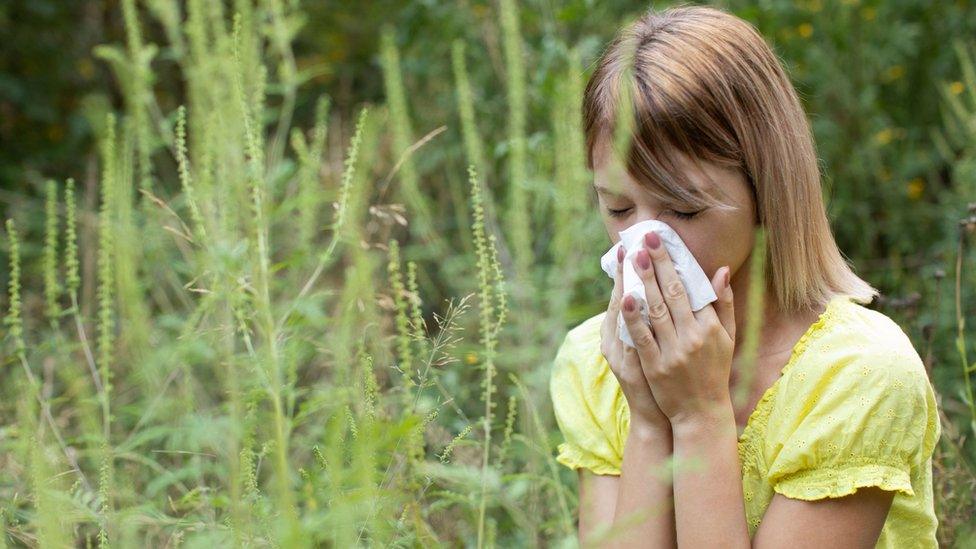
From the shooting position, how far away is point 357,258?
1.18 meters

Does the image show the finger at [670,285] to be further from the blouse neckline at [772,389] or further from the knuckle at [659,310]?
the blouse neckline at [772,389]

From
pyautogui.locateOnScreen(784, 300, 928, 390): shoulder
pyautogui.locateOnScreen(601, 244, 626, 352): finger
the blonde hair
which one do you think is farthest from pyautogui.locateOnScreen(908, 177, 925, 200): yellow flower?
pyautogui.locateOnScreen(601, 244, 626, 352): finger

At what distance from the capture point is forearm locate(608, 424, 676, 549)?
1438mm

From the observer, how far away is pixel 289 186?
3277 mm

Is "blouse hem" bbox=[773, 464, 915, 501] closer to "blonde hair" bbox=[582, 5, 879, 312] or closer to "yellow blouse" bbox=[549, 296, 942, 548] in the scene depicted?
"yellow blouse" bbox=[549, 296, 942, 548]

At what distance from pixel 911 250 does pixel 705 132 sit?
2.00 m

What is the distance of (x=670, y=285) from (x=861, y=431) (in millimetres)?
307

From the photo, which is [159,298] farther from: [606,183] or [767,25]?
Answer: [767,25]

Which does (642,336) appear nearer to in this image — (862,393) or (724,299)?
(724,299)

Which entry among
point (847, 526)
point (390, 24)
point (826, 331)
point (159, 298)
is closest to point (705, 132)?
point (826, 331)

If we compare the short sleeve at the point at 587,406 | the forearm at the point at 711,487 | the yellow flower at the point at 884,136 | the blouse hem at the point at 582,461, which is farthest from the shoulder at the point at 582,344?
the yellow flower at the point at 884,136

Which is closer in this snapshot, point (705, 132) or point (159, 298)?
point (705, 132)

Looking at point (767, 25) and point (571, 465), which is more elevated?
point (767, 25)

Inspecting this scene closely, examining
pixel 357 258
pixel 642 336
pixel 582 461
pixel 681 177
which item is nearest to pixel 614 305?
pixel 642 336
